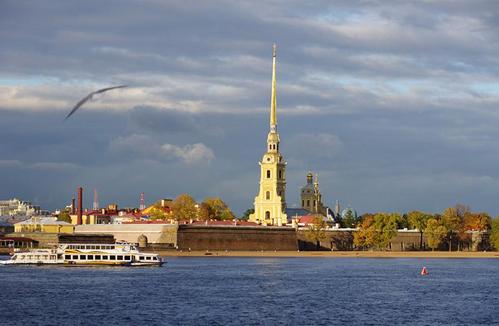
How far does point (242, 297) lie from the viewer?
7419 cm

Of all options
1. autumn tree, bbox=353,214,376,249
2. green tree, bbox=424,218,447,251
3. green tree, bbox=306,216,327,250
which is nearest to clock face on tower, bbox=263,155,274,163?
green tree, bbox=306,216,327,250

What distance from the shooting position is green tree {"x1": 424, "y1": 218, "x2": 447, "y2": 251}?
169000 mm

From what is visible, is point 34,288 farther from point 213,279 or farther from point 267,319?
point 267,319

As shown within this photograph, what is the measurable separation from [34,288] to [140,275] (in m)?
19.3

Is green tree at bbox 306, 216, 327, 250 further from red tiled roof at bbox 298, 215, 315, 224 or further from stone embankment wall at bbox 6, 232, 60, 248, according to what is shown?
stone embankment wall at bbox 6, 232, 60, 248

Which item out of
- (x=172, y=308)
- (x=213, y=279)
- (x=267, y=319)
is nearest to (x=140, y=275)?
(x=213, y=279)

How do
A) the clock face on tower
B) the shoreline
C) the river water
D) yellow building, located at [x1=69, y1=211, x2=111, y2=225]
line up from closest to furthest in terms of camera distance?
the river water, the shoreline, the clock face on tower, yellow building, located at [x1=69, y1=211, x2=111, y2=225]

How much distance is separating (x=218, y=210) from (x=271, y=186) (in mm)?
11408

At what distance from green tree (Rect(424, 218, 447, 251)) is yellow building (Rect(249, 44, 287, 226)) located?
22.4 m

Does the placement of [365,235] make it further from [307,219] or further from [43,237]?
[43,237]

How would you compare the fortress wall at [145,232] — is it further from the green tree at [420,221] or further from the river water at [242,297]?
the river water at [242,297]

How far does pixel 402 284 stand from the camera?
88.8 meters

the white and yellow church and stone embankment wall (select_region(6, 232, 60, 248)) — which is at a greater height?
the white and yellow church

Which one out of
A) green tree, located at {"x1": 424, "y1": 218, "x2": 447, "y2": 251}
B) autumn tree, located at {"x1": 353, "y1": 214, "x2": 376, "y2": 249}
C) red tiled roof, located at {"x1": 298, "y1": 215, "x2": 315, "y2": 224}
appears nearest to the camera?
autumn tree, located at {"x1": 353, "y1": 214, "x2": 376, "y2": 249}
